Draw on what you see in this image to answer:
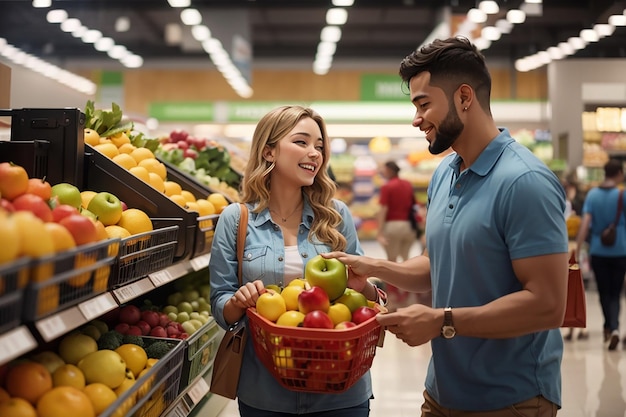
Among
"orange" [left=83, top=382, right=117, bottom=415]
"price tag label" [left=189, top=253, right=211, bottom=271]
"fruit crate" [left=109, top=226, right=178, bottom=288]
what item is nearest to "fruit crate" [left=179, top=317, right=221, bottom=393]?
"price tag label" [left=189, top=253, right=211, bottom=271]

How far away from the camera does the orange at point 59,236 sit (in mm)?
1817

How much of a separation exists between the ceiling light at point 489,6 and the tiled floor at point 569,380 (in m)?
4.63

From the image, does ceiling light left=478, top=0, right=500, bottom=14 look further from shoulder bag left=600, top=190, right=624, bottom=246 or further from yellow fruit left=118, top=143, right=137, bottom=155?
yellow fruit left=118, top=143, right=137, bottom=155

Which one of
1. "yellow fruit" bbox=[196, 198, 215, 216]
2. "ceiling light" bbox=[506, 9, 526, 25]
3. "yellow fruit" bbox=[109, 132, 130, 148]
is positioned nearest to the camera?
"yellow fruit" bbox=[109, 132, 130, 148]

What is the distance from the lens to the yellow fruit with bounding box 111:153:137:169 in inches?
133

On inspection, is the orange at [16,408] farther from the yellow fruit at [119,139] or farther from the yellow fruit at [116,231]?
the yellow fruit at [119,139]

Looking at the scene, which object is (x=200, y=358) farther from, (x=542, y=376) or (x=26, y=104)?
(x=26, y=104)

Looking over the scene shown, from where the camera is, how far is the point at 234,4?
12.1 meters

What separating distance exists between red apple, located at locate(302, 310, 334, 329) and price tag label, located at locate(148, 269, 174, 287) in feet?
3.16

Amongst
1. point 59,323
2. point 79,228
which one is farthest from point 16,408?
point 79,228

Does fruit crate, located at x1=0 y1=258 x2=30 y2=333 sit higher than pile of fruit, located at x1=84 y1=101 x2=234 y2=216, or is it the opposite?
pile of fruit, located at x1=84 y1=101 x2=234 y2=216

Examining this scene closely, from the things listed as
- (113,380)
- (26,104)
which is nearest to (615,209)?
(26,104)

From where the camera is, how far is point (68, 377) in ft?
7.14

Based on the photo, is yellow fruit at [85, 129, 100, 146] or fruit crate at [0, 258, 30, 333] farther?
yellow fruit at [85, 129, 100, 146]
